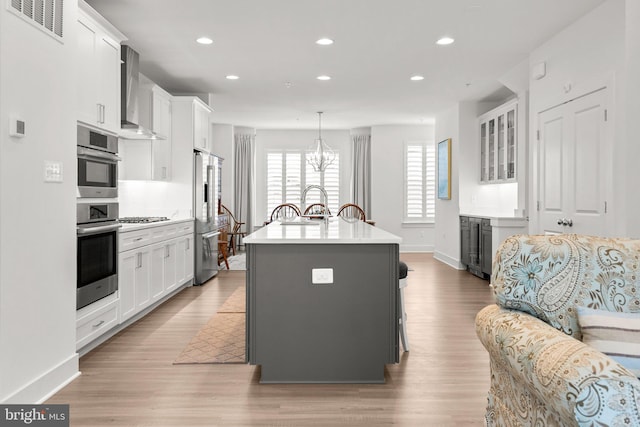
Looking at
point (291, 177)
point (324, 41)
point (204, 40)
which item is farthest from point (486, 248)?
point (291, 177)

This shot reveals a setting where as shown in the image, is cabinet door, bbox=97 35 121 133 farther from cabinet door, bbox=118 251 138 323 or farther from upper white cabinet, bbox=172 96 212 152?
upper white cabinet, bbox=172 96 212 152

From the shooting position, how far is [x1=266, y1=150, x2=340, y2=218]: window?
1088 centimetres

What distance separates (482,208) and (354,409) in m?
6.26

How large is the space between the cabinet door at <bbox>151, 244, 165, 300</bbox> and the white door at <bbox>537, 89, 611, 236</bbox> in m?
3.93

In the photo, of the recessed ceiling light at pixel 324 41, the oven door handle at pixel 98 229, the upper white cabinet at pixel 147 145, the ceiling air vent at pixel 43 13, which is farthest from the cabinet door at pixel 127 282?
the recessed ceiling light at pixel 324 41

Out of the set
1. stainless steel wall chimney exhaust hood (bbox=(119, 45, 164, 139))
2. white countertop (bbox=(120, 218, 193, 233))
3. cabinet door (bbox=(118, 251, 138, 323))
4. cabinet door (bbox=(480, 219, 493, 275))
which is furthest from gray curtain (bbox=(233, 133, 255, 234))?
cabinet door (bbox=(118, 251, 138, 323))

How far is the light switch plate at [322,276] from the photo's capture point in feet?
9.68

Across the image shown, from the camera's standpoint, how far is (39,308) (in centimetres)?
264

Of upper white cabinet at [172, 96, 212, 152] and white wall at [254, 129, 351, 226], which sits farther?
white wall at [254, 129, 351, 226]

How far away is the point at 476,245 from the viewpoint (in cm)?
720

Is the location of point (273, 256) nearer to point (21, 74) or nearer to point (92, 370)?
point (92, 370)

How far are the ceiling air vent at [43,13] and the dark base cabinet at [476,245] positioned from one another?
218 inches

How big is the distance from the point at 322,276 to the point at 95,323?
1791 mm

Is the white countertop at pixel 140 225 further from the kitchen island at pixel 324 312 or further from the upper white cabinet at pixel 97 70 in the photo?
the kitchen island at pixel 324 312
